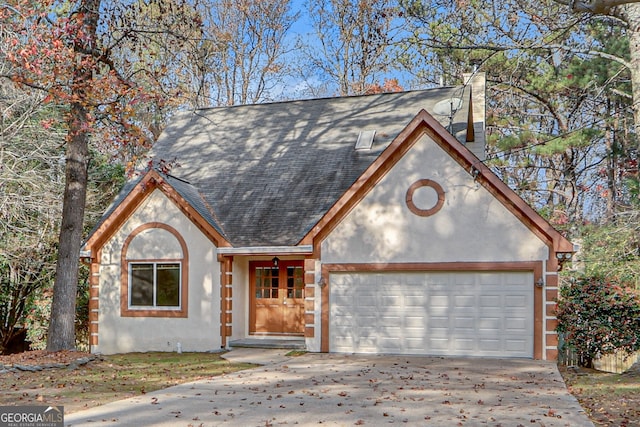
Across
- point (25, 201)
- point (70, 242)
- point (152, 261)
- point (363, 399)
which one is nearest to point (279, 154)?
point (152, 261)

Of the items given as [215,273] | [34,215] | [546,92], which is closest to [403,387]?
[215,273]

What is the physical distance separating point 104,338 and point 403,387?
9.20 meters

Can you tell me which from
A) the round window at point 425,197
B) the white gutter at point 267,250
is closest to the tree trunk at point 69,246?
the white gutter at point 267,250

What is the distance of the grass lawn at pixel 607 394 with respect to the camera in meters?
7.89

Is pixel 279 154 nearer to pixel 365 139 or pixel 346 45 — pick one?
pixel 365 139

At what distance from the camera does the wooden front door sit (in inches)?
637

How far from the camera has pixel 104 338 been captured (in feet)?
52.0

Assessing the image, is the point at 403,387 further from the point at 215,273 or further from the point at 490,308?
the point at 215,273

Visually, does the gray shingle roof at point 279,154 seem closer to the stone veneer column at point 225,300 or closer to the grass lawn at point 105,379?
the stone veneer column at point 225,300

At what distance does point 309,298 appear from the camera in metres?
14.5

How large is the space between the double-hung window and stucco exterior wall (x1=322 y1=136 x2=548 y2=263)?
156 inches

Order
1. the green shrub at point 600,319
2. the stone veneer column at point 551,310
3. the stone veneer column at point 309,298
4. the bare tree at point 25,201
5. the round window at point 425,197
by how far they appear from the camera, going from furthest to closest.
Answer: the bare tree at point 25,201, the stone veneer column at point 309,298, the round window at point 425,197, the stone veneer column at point 551,310, the green shrub at point 600,319

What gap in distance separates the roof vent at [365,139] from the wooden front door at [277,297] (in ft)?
12.8

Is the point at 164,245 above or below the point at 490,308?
above
